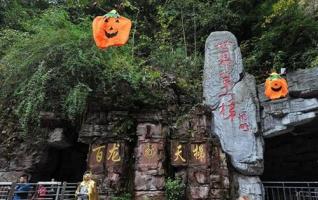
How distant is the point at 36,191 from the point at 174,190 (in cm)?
288

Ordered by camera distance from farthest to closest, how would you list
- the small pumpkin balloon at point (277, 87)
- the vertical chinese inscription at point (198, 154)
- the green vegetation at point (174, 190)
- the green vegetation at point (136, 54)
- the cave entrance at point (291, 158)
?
the cave entrance at point (291, 158), the green vegetation at point (136, 54), the vertical chinese inscription at point (198, 154), the green vegetation at point (174, 190), the small pumpkin balloon at point (277, 87)

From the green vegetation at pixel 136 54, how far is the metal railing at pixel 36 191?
4.77 feet

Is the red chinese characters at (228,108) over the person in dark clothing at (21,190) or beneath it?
over

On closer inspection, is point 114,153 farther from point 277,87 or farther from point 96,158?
point 277,87

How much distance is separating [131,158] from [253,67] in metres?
4.49

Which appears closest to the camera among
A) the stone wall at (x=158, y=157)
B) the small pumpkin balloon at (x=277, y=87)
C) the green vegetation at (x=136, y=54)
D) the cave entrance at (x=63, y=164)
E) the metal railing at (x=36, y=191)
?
the small pumpkin balloon at (x=277, y=87)

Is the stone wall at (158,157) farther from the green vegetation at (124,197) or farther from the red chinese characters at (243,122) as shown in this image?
the red chinese characters at (243,122)

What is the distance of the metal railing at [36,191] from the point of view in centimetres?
723

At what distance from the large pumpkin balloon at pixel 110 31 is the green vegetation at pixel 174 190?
330 cm

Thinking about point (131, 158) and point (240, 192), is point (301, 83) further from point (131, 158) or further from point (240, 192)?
point (131, 158)

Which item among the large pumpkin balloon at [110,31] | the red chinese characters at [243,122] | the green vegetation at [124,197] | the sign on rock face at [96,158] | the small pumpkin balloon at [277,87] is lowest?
the green vegetation at [124,197]

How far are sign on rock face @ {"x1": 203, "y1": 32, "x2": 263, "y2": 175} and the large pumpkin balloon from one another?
1.93 metres

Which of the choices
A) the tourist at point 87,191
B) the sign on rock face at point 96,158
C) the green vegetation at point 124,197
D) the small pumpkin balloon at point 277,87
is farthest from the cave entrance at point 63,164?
the small pumpkin balloon at point 277,87

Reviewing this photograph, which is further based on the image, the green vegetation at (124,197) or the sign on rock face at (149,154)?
the sign on rock face at (149,154)
